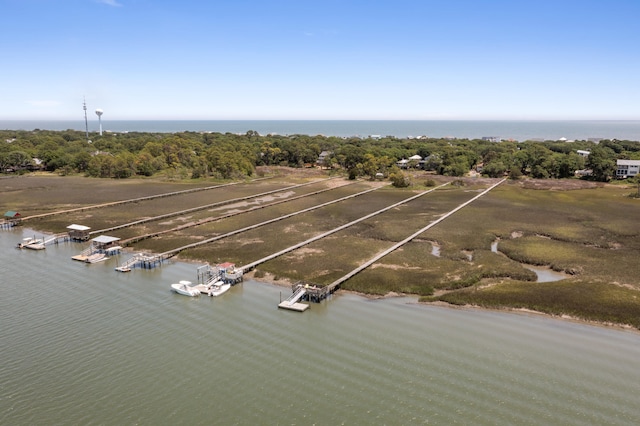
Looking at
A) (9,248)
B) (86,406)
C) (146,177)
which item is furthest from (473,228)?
(146,177)

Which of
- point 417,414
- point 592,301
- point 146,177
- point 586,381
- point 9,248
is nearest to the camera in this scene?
point 417,414

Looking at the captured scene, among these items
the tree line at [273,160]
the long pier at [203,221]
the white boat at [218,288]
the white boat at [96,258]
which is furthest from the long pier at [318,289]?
the tree line at [273,160]

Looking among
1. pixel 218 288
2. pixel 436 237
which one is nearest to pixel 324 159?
pixel 436 237

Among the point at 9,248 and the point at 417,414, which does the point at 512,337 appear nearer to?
the point at 417,414

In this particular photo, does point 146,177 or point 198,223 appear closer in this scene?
point 198,223

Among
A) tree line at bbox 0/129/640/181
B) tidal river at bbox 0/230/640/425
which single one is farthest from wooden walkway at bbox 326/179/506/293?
tree line at bbox 0/129/640/181

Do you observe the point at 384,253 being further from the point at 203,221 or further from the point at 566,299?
the point at 203,221

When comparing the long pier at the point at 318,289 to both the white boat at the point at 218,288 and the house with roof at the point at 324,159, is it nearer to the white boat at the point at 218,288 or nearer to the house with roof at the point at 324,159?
the white boat at the point at 218,288

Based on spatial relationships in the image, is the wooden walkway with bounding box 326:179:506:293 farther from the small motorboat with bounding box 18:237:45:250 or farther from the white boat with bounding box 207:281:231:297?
the small motorboat with bounding box 18:237:45:250
